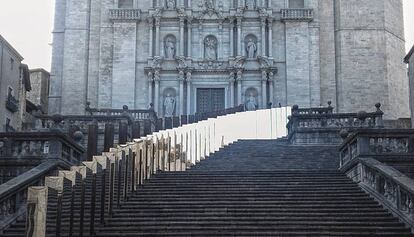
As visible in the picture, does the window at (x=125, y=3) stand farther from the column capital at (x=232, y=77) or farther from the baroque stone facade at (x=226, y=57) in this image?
the column capital at (x=232, y=77)

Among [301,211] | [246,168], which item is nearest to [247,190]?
[301,211]

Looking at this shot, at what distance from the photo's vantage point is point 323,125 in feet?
84.8

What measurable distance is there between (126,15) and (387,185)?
Answer: 25.8 metres

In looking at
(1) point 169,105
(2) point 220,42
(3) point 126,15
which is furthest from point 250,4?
(1) point 169,105

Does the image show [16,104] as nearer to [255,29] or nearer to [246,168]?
[255,29]

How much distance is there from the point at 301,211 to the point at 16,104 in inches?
912

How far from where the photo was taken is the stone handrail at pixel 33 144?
15555 millimetres

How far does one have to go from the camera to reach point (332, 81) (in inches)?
1459

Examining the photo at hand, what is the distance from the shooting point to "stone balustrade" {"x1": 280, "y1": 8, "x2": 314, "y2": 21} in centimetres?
3684

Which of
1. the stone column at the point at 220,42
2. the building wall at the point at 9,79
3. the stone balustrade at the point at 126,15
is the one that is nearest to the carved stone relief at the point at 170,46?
the stone balustrade at the point at 126,15

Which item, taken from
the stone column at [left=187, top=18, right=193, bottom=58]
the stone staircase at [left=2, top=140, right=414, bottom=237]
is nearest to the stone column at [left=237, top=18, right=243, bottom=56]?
the stone column at [left=187, top=18, right=193, bottom=58]

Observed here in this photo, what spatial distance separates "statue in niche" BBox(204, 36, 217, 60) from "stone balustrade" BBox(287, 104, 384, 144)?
11.2 meters

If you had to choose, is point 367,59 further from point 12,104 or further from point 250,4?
point 12,104

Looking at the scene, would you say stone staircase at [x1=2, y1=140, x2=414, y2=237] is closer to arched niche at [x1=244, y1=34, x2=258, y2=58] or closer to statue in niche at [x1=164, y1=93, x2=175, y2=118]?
statue in niche at [x1=164, y1=93, x2=175, y2=118]
